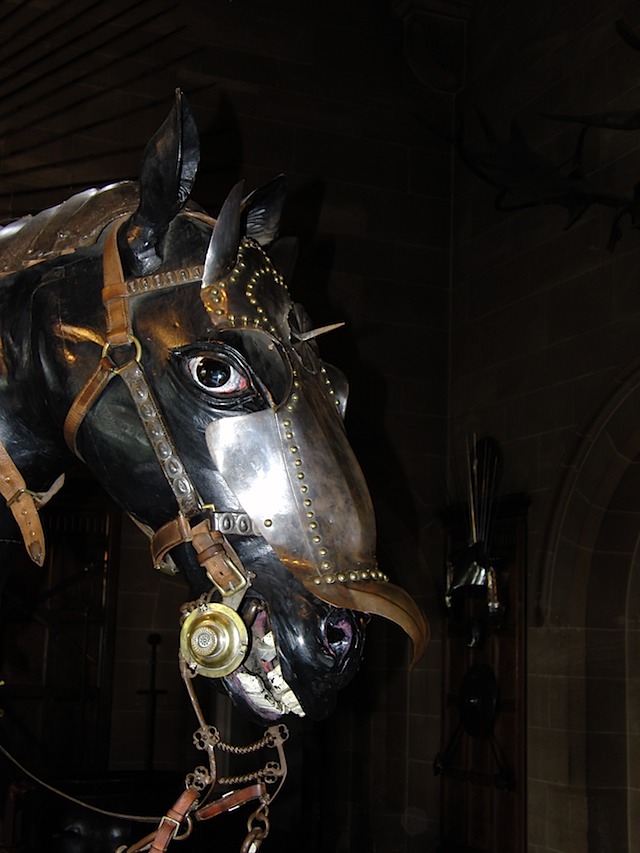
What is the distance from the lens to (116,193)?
5.32 ft

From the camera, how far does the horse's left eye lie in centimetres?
145

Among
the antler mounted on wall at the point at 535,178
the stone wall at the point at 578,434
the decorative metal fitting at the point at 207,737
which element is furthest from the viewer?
the stone wall at the point at 578,434

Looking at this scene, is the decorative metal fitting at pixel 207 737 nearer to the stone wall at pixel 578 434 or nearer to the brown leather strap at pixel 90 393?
the brown leather strap at pixel 90 393

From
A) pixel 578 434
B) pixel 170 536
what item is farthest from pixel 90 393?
pixel 578 434

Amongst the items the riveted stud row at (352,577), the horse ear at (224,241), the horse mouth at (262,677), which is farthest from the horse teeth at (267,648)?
the horse ear at (224,241)

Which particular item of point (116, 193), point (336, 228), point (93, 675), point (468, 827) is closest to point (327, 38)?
point (336, 228)

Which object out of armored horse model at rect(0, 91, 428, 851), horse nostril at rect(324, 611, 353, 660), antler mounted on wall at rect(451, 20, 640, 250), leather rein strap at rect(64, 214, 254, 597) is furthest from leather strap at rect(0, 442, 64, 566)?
antler mounted on wall at rect(451, 20, 640, 250)

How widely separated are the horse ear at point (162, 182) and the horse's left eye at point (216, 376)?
162 millimetres

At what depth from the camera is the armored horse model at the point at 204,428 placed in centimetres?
139

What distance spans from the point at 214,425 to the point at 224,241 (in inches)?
9.5

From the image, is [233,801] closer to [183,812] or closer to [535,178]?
[183,812]

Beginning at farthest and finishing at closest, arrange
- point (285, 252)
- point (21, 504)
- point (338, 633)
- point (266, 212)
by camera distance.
Result: 1. point (285, 252)
2. point (266, 212)
3. point (21, 504)
4. point (338, 633)

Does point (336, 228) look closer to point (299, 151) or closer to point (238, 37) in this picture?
point (299, 151)

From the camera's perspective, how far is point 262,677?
142 centimetres
